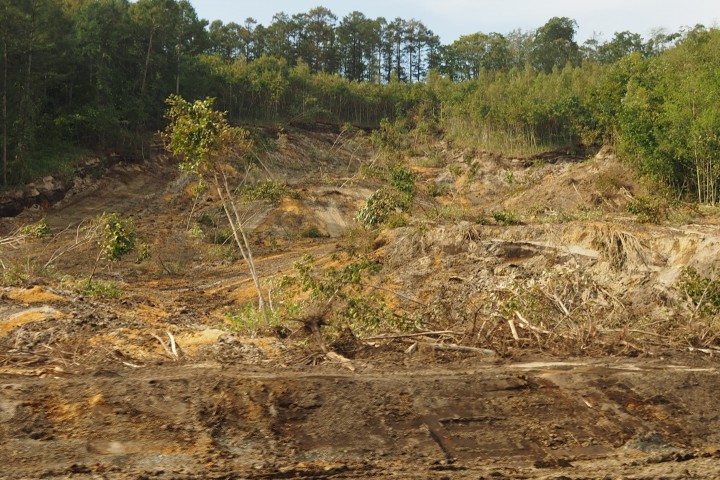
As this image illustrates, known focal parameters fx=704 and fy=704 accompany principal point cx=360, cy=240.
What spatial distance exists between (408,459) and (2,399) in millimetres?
2543

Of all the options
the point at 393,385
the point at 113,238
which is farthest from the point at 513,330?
the point at 113,238

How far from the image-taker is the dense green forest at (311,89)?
1802 centimetres

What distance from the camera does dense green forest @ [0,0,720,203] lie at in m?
18.0

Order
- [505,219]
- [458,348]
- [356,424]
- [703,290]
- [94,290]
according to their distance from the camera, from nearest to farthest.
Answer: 1. [356,424]
2. [458,348]
3. [703,290]
4. [94,290]
5. [505,219]

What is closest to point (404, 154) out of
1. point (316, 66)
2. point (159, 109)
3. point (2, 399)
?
point (159, 109)

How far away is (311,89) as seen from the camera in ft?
124

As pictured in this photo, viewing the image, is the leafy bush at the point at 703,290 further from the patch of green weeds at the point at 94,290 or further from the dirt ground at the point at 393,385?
the patch of green weeds at the point at 94,290

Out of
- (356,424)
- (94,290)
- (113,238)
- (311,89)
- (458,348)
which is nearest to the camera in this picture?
(356,424)

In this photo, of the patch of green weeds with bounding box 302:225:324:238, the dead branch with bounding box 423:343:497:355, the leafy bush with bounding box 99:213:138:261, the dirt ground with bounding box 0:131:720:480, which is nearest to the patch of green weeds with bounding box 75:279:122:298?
the dirt ground with bounding box 0:131:720:480

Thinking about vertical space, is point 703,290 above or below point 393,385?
below

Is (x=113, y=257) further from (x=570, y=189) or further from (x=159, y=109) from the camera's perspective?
(x=159, y=109)

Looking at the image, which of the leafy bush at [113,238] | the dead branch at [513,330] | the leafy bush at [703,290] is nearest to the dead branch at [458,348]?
the dead branch at [513,330]

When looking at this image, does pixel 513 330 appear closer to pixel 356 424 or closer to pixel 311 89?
pixel 356 424

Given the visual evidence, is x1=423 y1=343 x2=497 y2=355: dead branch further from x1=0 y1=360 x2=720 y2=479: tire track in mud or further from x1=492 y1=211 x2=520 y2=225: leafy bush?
x1=492 y1=211 x2=520 y2=225: leafy bush
